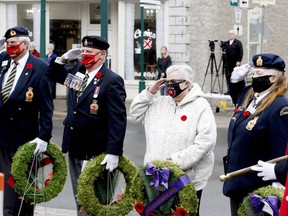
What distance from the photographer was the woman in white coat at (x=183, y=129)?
6566 millimetres

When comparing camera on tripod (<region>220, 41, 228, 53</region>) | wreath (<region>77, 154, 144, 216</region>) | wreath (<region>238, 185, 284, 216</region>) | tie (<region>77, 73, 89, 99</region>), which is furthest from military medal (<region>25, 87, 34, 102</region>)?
camera on tripod (<region>220, 41, 228, 53</region>)

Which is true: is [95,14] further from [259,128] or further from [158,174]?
[259,128]

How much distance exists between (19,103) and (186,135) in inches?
75.9

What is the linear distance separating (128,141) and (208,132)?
358 inches

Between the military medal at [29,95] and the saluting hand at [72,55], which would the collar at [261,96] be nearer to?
the saluting hand at [72,55]

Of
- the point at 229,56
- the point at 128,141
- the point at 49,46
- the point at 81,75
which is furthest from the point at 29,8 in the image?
the point at 81,75

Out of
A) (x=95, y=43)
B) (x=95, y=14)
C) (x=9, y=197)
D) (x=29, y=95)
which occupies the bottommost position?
(x=9, y=197)

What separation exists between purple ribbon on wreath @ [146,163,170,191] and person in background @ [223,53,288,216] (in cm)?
51

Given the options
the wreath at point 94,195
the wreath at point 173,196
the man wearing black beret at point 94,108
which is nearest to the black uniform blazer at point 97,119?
the man wearing black beret at point 94,108

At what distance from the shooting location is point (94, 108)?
23.7ft

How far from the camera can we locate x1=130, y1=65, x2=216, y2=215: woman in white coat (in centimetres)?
657

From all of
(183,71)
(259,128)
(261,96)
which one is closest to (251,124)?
(259,128)

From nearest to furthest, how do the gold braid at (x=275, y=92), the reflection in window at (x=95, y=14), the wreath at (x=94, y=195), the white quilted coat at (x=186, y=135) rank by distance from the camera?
the gold braid at (x=275, y=92) < the white quilted coat at (x=186, y=135) < the wreath at (x=94, y=195) < the reflection in window at (x=95, y=14)

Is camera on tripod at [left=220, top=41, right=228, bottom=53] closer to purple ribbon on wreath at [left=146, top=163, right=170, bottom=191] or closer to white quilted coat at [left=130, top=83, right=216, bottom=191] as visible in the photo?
white quilted coat at [left=130, top=83, right=216, bottom=191]
